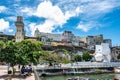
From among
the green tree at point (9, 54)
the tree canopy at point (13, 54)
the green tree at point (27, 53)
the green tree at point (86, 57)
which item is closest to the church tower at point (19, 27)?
the green tree at point (86, 57)

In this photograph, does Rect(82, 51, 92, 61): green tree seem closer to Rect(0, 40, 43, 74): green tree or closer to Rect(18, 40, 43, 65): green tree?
Rect(18, 40, 43, 65): green tree

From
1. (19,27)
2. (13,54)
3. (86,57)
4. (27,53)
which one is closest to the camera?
(13,54)

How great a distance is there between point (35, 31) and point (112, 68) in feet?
348

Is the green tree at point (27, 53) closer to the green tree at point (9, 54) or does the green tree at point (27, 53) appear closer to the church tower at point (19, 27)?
the green tree at point (9, 54)

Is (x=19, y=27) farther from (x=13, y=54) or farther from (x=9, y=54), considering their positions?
(x=9, y=54)

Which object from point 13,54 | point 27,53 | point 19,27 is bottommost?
point 13,54

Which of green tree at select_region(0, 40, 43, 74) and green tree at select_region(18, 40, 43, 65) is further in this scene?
green tree at select_region(18, 40, 43, 65)

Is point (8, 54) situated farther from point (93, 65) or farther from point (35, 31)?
point (35, 31)

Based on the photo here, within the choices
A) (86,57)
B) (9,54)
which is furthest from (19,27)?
(9,54)

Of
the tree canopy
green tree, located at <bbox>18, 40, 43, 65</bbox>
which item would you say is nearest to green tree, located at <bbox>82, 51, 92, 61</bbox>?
green tree, located at <bbox>18, 40, 43, 65</bbox>

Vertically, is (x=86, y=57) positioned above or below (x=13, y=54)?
above

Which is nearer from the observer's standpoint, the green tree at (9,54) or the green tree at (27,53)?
the green tree at (9,54)

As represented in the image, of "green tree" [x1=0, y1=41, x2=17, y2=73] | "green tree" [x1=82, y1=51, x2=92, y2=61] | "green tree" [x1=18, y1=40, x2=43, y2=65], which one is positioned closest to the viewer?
"green tree" [x1=0, y1=41, x2=17, y2=73]

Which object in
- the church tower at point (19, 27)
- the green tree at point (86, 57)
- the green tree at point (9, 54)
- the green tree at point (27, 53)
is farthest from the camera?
the church tower at point (19, 27)
